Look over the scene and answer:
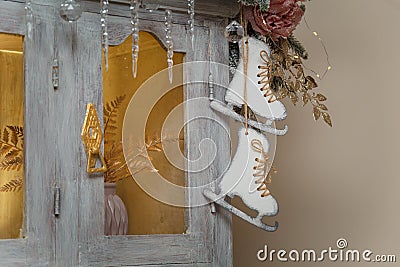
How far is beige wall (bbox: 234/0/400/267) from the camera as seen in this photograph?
92.9 inches

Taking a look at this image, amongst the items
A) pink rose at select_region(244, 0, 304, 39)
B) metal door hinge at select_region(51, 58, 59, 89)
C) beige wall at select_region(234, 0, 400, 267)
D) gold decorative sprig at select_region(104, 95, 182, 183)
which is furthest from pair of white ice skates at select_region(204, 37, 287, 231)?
beige wall at select_region(234, 0, 400, 267)

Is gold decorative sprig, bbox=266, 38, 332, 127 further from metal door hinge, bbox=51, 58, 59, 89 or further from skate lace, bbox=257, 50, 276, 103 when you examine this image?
metal door hinge, bbox=51, 58, 59, 89

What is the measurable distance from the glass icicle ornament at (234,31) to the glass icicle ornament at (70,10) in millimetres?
337

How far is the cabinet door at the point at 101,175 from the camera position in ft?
5.16

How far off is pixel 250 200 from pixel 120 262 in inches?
13.7

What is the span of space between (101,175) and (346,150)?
0.99m

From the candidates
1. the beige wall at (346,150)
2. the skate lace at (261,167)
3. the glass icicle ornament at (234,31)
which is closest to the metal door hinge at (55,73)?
the glass icicle ornament at (234,31)

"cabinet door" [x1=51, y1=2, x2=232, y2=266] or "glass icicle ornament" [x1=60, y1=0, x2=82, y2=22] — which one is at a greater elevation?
"glass icicle ornament" [x1=60, y1=0, x2=82, y2=22]

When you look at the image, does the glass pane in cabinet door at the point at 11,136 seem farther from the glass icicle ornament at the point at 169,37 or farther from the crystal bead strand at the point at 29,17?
the glass icicle ornament at the point at 169,37

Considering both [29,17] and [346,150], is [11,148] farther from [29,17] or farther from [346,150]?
[346,150]

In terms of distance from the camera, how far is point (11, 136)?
1.50 meters

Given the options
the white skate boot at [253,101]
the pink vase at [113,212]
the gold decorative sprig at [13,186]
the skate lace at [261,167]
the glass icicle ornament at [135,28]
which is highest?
the glass icicle ornament at [135,28]

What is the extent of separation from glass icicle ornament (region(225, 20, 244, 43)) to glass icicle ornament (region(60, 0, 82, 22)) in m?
0.34

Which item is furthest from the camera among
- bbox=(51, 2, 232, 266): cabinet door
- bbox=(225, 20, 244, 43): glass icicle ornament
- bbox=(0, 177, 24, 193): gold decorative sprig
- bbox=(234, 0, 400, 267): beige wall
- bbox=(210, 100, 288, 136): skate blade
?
bbox=(234, 0, 400, 267): beige wall
